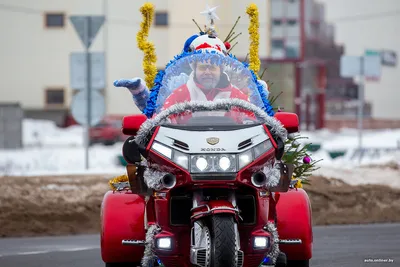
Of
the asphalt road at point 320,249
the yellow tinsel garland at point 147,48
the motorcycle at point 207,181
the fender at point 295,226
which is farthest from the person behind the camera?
the asphalt road at point 320,249

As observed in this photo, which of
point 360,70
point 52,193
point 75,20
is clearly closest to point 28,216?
point 52,193

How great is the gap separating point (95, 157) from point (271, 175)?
87.9ft

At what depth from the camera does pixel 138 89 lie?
28.8 ft

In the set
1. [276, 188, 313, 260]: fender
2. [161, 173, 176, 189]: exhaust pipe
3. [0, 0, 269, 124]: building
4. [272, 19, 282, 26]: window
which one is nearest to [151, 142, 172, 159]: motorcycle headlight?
[161, 173, 176, 189]: exhaust pipe

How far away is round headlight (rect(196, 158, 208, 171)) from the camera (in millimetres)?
7477

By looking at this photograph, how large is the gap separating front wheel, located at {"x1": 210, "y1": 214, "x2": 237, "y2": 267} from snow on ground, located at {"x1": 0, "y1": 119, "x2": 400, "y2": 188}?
24.1ft

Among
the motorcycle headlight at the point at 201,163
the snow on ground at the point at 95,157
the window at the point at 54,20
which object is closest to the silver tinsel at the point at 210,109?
the motorcycle headlight at the point at 201,163

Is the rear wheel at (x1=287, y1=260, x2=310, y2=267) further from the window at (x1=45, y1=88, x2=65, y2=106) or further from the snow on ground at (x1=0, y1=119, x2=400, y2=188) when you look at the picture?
the window at (x1=45, y1=88, x2=65, y2=106)

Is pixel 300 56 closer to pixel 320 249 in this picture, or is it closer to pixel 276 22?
pixel 276 22

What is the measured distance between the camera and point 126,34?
5669 centimetres

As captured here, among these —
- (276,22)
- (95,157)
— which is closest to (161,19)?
(276,22)

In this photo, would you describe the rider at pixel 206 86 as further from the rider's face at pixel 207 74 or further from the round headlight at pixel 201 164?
the round headlight at pixel 201 164

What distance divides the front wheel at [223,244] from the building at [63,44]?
157 feet

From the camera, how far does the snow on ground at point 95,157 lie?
690 inches
